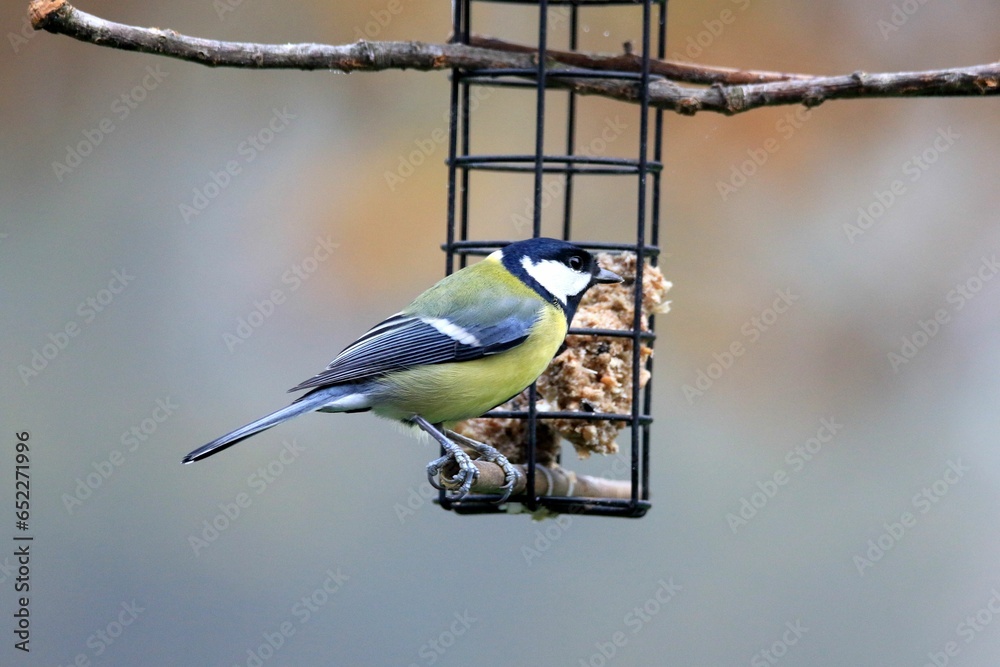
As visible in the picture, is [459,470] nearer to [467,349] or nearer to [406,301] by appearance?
[467,349]

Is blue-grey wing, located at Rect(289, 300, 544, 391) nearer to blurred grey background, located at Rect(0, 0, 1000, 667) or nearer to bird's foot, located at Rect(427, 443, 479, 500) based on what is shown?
bird's foot, located at Rect(427, 443, 479, 500)

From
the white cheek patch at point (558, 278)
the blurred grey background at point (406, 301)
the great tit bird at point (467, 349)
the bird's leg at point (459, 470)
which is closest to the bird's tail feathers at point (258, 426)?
the great tit bird at point (467, 349)

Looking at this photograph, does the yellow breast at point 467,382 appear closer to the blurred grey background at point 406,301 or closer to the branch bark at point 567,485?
the branch bark at point 567,485

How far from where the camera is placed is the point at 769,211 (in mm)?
5230

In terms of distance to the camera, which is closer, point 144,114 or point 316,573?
point 316,573

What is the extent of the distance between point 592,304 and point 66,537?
7.41 ft

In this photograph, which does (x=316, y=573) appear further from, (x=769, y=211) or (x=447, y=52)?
(x=769, y=211)

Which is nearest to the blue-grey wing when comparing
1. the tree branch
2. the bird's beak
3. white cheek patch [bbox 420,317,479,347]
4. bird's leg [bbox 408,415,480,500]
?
white cheek patch [bbox 420,317,479,347]

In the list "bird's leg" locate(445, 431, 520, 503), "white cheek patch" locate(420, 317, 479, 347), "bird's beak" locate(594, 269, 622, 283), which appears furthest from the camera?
"bird's beak" locate(594, 269, 622, 283)

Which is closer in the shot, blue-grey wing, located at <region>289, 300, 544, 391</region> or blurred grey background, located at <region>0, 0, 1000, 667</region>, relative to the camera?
blue-grey wing, located at <region>289, 300, 544, 391</region>

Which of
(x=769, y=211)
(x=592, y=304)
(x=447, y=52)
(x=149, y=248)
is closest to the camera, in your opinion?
(x=447, y=52)

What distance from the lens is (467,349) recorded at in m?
3.11

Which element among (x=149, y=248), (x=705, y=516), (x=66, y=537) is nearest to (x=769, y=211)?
(x=705, y=516)

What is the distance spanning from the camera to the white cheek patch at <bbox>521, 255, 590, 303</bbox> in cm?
321
